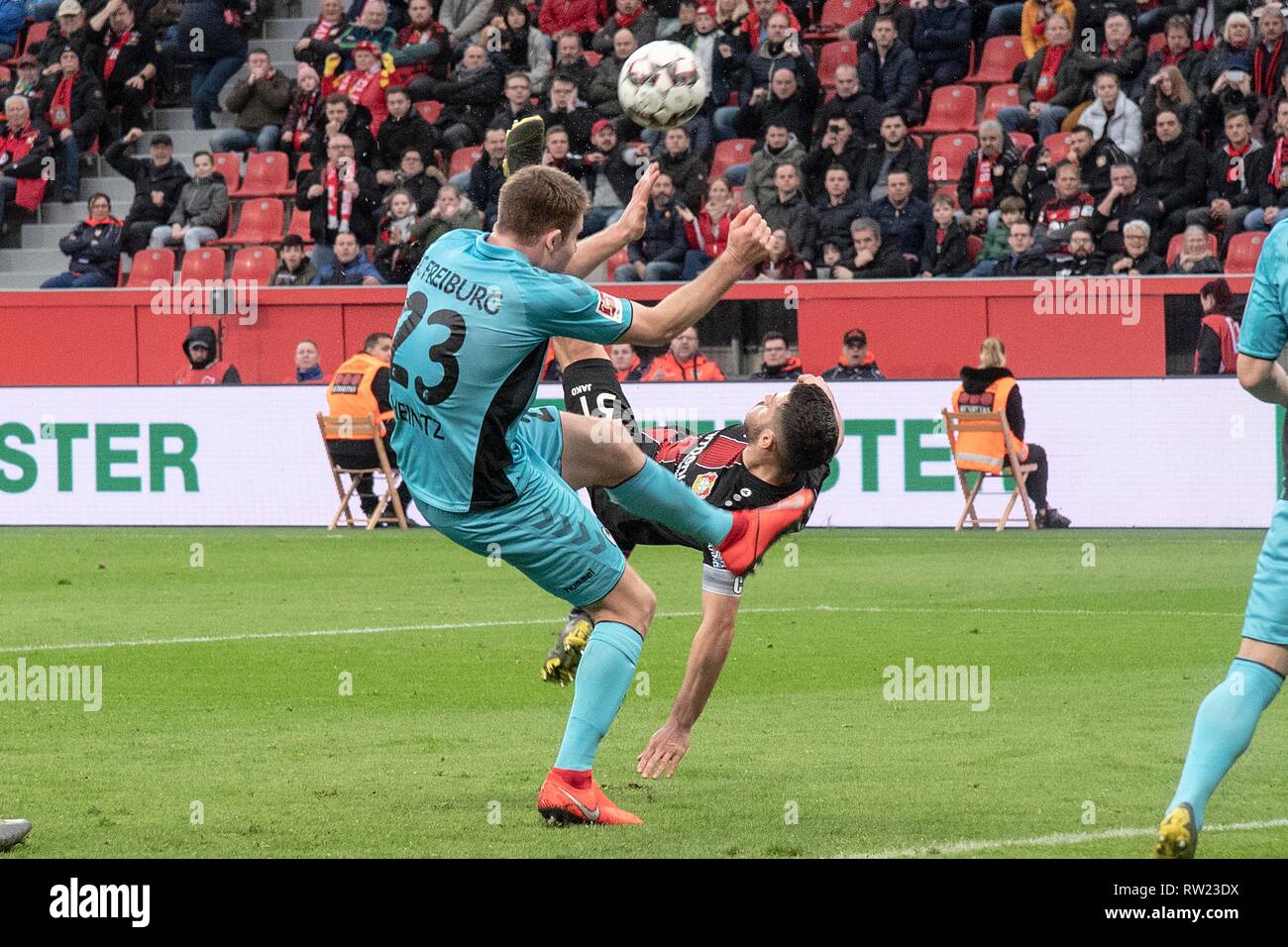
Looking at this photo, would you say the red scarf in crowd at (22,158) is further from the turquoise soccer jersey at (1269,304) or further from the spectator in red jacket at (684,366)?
the turquoise soccer jersey at (1269,304)

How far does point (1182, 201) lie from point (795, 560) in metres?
6.73

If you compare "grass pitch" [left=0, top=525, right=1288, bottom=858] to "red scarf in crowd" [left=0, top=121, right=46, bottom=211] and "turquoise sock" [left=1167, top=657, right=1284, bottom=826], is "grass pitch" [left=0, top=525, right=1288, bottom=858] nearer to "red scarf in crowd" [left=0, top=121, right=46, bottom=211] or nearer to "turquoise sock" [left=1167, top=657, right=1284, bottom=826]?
"turquoise sock" [left=1167, top=657, right=1284, bottom=826]

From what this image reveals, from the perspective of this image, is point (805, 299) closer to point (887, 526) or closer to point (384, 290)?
point (887, 526)

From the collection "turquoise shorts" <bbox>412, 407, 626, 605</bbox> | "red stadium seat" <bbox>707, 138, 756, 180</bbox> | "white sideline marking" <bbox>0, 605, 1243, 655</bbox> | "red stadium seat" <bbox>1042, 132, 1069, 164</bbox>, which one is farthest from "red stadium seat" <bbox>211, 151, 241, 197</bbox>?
"turquoise shorts" <bbox>412, 407, 626, 605</bbox>

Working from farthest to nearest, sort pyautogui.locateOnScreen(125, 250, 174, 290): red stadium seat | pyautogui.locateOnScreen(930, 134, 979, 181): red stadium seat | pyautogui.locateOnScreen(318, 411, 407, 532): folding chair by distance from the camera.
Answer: pyautogui.locateOnScreen(125, 250, 174, 290): red stadium seat → pyautogui.locateOnScreen(930, 134, 979, 181): red stadium seat → pyautogui.locateOnScreen(318, 411, 407, 532): folding chair

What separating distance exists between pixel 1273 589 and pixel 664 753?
8.51 ft

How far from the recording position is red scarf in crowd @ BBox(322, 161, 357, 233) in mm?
22891

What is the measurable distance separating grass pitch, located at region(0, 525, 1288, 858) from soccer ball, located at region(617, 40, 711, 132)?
2831 millimetres

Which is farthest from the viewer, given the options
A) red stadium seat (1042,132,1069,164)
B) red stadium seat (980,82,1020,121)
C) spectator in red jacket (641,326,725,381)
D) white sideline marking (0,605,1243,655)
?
red stadium seat (980,82,1020,121)

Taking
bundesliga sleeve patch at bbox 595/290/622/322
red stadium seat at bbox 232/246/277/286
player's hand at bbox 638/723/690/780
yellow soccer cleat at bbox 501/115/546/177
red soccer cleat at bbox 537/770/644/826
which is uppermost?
yellow soccer cleat at bbox 501/115/546/177

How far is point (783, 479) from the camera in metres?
7.83

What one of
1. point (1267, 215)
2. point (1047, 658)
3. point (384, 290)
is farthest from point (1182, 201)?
point (1047, 658)

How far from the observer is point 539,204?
6523mm

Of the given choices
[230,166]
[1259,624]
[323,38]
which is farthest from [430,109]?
[1259,624]
